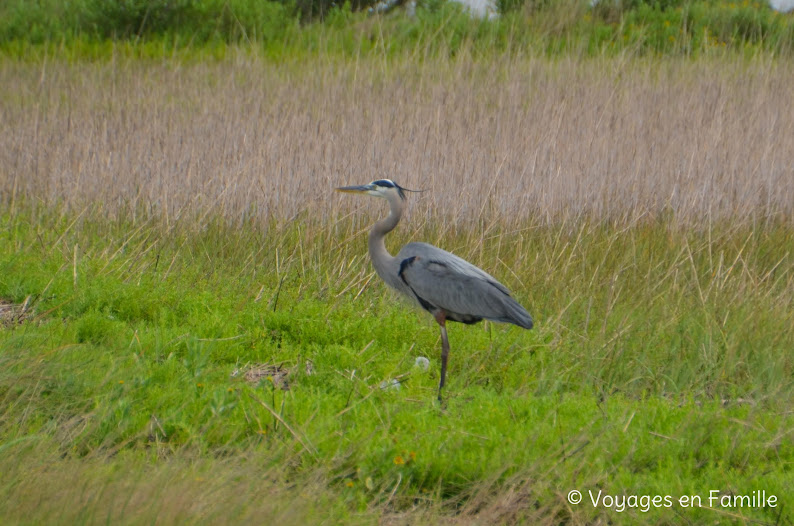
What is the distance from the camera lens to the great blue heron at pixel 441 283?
4426mm

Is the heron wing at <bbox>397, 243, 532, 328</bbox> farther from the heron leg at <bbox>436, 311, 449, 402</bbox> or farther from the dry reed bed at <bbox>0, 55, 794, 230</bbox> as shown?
the dry reed bed at <bbox>0, 55, 794, 230</bbox>

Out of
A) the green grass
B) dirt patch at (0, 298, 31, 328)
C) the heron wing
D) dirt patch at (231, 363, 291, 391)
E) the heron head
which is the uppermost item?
the heron head

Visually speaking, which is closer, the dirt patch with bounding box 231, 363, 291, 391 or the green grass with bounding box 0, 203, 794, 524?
the green grass with bounding box 0, 203, 794, 524

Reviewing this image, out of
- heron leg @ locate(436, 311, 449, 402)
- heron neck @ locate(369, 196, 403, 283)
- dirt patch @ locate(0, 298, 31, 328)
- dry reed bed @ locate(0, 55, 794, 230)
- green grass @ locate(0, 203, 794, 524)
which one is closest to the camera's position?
green grass @ locate(0, 203, 794, 524)

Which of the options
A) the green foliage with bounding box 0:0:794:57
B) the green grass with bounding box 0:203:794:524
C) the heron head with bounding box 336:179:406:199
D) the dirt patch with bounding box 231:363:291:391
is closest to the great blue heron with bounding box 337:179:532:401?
the heron head with bounding box 336:179:406:199

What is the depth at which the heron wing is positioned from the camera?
4418 millimetres

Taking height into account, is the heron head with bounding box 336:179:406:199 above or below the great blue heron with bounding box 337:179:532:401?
above

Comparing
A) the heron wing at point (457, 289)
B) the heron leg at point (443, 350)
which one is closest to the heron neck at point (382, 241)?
the heron wing at point (457, 289)

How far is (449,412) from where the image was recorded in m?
4.05

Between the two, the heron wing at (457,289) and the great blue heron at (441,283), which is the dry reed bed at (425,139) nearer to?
the great blue heron at (441,283)

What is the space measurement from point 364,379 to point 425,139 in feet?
14.0

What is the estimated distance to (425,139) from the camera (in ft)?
27.3

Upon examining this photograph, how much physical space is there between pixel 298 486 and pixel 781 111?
824 centimetres

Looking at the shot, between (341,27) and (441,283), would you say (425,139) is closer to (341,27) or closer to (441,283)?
(441,283)
